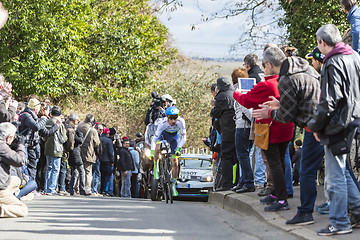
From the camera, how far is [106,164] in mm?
19062

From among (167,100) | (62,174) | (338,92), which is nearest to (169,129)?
(167,100)

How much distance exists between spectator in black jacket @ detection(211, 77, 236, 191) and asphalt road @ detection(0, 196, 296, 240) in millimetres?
1142

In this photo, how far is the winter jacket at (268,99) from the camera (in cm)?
823

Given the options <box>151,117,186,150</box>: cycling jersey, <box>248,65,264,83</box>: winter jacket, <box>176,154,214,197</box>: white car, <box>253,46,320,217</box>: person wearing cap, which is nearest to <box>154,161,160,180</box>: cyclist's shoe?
<box>151,117,186,150</box>: cycling jersey

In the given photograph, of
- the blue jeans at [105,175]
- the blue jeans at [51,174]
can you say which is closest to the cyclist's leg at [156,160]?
the blue jeans at [51,174]

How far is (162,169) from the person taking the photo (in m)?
13.4

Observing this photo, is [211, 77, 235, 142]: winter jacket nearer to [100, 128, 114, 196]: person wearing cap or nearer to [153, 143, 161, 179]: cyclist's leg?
[153, 143, 161, 179]: cyclist's leg

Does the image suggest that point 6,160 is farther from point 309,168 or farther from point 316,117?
point 316,117

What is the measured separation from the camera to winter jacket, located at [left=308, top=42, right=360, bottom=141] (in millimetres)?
6211

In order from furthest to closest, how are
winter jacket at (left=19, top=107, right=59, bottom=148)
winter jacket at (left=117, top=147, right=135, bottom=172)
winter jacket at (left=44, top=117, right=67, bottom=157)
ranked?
winter jacket at (left=117, top=147, right=135, bottom=172) → winter jacket at (left=44, top=117, right=67, bottom=157) → winter jacket at (left=19, top=107, right=59, bottom=148)

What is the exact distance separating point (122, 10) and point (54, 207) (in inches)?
1213

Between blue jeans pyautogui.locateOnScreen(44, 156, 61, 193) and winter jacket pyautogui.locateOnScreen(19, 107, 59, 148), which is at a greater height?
winter jacket pyautogui.locateOnScreen(19, 107, 59, 148)

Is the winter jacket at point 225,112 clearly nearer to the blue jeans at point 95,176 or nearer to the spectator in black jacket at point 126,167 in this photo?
the blue jeans at point 95,176

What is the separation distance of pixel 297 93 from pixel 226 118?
4.03 metres
